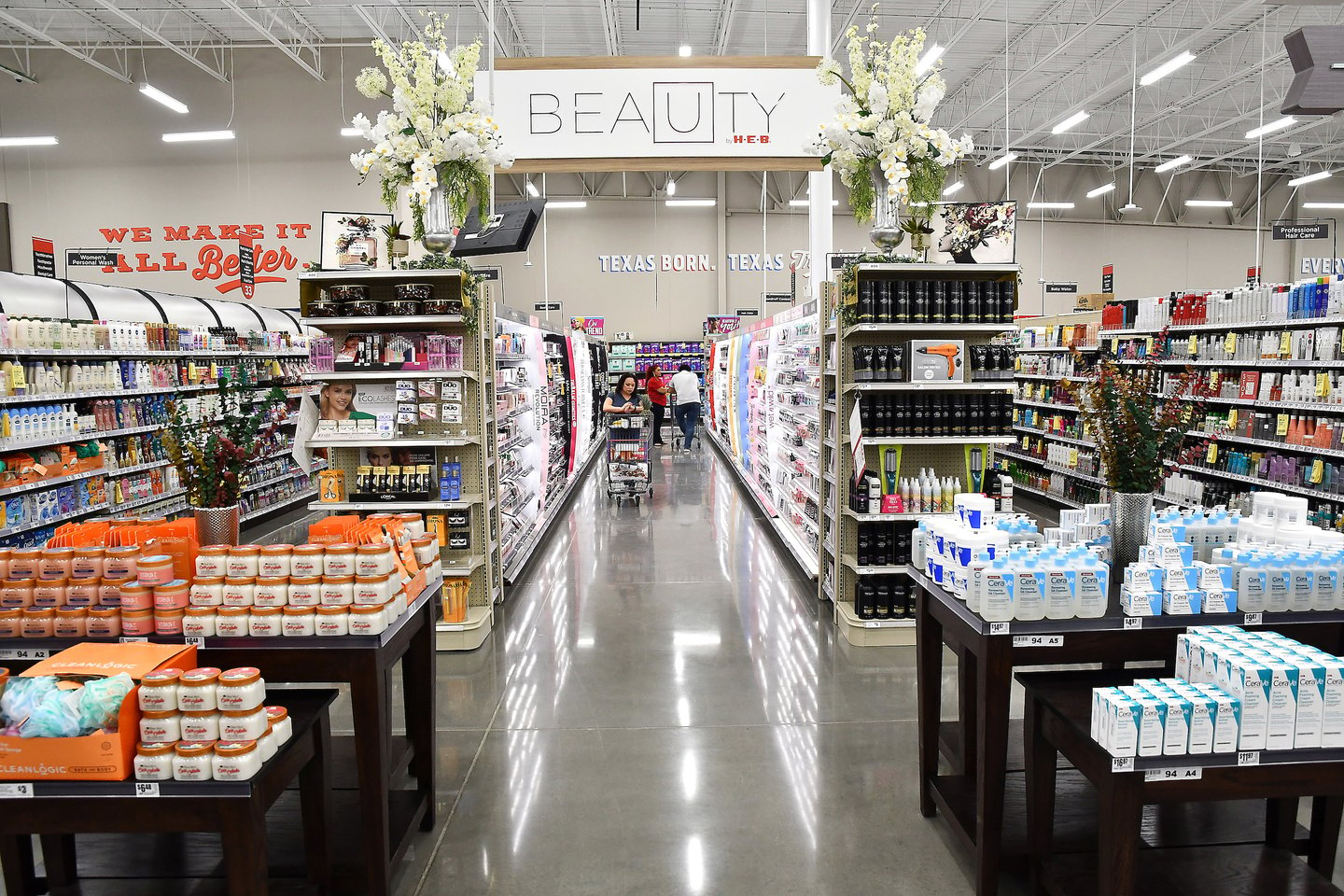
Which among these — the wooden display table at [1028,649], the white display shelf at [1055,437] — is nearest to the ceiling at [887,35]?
the white display shelf at [1055,437]

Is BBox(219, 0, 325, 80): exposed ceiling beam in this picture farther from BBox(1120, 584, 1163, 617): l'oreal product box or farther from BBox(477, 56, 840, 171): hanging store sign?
BBox(1120, 584, 1163, 617): l'oreal product box

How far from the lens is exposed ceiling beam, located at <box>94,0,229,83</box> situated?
532 inches

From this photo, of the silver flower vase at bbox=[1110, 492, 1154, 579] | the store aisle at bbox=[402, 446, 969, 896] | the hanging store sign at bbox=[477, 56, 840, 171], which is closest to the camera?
the store aisle at bbox=[402, 446, 969, 896]

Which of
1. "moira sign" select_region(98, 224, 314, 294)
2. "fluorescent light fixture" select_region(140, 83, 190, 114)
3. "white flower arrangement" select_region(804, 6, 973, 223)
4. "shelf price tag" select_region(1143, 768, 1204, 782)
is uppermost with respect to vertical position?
"fluorescent light fixture" select_region(140, 83, 190, 114)

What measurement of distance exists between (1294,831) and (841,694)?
2.14 metres

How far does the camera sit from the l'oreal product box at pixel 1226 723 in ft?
7.34

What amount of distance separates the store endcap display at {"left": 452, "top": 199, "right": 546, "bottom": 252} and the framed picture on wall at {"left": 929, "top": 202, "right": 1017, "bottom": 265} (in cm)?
271

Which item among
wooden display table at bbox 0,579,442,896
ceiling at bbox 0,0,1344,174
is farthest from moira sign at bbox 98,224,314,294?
wooden display table at bbox 0,579,442,896

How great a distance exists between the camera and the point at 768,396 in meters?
10.2

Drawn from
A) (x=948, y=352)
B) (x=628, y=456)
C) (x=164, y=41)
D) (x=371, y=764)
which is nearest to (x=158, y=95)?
(x=164, y=41)

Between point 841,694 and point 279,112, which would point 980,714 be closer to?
point 841,694

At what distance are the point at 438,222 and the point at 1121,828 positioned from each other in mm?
4643

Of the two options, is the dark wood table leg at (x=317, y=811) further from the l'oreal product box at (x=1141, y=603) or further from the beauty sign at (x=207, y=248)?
the beauty sign at (x=207, y=248)

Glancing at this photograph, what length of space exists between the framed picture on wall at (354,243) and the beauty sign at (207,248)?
13523 mm
